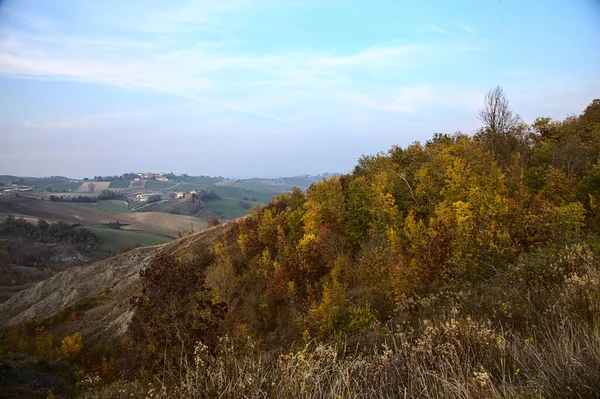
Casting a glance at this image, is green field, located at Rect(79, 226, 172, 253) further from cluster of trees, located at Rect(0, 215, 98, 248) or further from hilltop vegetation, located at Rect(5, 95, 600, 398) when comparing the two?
hilltop vegetation, located at Rect(5, 95, 600, 398)

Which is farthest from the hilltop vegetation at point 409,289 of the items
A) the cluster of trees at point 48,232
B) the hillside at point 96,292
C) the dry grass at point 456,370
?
the cluster of trees at point 48,232

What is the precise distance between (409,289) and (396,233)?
12.7 m

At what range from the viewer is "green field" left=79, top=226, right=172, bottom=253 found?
14838 cm

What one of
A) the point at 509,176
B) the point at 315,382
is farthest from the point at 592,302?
the point at 509,176

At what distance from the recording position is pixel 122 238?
508 feet

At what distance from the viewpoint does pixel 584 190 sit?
76.4 feet

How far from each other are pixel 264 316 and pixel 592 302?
4122cm

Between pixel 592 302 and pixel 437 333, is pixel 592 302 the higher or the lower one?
the higher one

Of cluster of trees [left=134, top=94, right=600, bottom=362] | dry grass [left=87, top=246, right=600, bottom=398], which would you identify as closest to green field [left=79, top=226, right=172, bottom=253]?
cluster of trees [left=134, top=94, right=600, bottom=362]

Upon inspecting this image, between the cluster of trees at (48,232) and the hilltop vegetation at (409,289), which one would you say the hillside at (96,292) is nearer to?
the hilltop vegetation at (409,289)

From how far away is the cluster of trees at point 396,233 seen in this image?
53.0 ft

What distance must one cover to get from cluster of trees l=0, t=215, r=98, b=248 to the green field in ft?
12.7

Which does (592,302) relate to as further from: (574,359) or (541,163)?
(541,163)

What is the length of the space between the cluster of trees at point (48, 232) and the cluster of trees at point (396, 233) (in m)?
120
